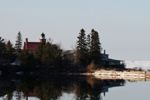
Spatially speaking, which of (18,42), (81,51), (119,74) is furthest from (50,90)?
(18,42)

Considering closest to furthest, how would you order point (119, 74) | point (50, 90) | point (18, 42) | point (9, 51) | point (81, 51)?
1. point (50, 90)
2. point (9, 51)
3. point (119, 74)
4. point (81, 51)
5. point (18, 42)

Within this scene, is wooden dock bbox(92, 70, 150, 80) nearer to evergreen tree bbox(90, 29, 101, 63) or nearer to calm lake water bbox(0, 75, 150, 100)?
evergreen tree bbox(90, 29, 101, 63)

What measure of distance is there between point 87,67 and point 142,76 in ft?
38.5

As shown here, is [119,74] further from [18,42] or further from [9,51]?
[18,42]

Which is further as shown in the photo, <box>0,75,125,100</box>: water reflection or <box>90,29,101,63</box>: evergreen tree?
<box>90,29,101,63</box>: evergreen tree

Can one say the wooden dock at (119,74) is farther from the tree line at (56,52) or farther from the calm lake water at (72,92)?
the calm lake water at (72,92)

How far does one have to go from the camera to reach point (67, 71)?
4328 inches

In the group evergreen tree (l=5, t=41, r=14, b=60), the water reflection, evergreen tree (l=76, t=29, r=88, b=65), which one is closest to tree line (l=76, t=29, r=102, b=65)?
evergreen tree (l=76, t=29, r=88, b=65)

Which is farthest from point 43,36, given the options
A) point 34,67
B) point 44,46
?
point 34,67

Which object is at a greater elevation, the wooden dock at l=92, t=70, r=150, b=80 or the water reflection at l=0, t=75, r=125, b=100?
the wooden dock at l=92, t=70, r=150, b=80

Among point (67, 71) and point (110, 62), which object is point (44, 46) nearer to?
point (67, 71)

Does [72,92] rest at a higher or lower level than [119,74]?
lower

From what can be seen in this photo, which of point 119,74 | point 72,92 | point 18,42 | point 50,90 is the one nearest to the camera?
point 72,92

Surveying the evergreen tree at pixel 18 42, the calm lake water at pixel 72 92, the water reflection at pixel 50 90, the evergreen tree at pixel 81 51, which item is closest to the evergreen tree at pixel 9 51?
the evergreen tree at pixel 18 42
